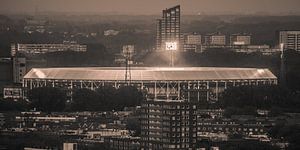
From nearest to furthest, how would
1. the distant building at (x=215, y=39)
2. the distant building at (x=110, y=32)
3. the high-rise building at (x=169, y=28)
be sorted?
the high-rise building at (x=169, y=28), the distant building at (x=215, y=39), the distant building at (x=110, y=32)

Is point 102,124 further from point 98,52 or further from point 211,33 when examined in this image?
point 211,33

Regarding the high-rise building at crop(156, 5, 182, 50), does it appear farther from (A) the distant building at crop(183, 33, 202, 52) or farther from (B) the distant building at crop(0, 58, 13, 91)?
(B) the distant building at crop(0, 58, 13, 91)

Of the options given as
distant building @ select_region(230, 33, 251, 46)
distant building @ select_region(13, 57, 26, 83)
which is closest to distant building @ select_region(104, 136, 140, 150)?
distant building @ select_region(13, 57, 26, 83)

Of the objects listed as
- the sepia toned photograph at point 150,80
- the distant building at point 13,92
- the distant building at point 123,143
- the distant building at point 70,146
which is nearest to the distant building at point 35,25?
the sepia toned photograph at point 150,80

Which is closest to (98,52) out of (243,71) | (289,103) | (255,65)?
(255,65)

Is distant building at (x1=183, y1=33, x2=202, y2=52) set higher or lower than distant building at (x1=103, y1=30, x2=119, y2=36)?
lower

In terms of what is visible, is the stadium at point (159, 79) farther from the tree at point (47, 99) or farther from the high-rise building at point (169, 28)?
the high-rise building at point (169, 28)

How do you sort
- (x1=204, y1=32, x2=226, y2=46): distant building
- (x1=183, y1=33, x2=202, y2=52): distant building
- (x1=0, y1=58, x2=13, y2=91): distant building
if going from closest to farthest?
(x1=0, y1=58, x2=13, y2=91): distant building, (x1=183, y1=33, x2=202, y2=52): distant building, (x1=204, y1=32, x2=226, y2=46): distant building
